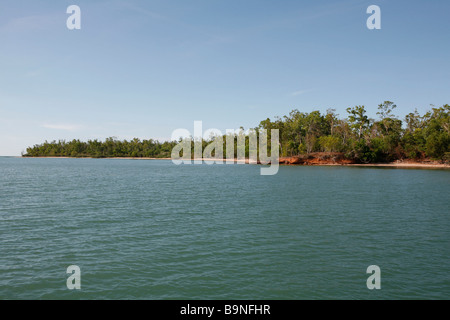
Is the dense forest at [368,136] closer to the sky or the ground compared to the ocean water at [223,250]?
closer to the sky

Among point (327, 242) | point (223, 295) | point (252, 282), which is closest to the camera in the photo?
point (223, 295)

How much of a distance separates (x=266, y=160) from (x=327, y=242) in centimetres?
12518

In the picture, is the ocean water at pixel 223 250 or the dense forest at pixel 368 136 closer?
the ocean water at pixel 223 250

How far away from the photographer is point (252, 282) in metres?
13.4

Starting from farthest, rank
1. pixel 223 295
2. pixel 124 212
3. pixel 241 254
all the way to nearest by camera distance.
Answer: pixel 124 212 < pixel 241 254 < pixel 223 295

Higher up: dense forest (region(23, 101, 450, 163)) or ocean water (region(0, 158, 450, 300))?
dense forest (region(23, 101, 450, 163))

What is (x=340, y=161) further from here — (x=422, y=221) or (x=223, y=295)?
(x=223, y=295)

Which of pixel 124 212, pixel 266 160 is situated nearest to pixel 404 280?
pixel 124 212

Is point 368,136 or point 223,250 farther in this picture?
point 368,136

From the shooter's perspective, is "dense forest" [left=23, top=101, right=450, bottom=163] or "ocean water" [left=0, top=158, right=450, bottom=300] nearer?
"ocean water" [left=0, top=158, right=450, bottom=300]

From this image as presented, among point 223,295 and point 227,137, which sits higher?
point 227,137
